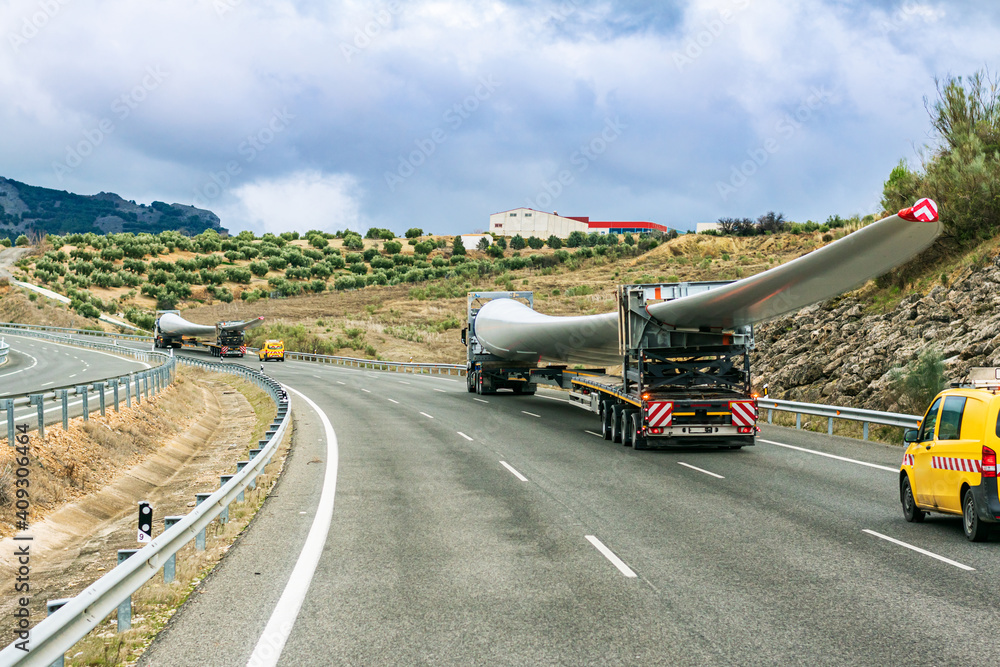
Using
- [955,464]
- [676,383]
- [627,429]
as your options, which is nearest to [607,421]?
[627,429]

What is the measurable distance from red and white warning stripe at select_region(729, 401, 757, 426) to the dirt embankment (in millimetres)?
10655

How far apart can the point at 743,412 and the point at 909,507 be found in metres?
7.70

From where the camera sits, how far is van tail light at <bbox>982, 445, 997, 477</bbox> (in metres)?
9.48

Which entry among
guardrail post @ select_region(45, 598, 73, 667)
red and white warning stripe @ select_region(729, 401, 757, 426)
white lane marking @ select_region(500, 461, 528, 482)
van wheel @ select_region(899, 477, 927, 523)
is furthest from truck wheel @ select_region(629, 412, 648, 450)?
guardrail post @ select_region(45, 598, 73, 667)

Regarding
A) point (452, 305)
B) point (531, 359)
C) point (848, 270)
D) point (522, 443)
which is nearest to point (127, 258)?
point (452, 305)

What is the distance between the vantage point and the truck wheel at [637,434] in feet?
63.8

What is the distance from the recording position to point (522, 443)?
67.8ft

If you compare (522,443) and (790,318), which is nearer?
(522,443)

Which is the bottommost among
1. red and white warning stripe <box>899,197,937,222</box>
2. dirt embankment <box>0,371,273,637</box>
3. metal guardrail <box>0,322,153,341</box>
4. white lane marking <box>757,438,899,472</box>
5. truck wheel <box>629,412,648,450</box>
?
dirt embankment <box>0,371,273,637</box>

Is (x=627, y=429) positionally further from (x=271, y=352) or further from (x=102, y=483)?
(x=271, y=352)

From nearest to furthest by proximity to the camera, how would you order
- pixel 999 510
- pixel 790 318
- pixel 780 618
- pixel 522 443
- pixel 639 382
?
pixel 780 618, pixel 999 510, pixel 639 382, pixel 522 443, pixel 790 318

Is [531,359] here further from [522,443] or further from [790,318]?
[522,443]

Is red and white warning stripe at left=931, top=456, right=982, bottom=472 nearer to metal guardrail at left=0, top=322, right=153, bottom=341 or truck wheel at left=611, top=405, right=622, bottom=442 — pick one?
truck wheel at left=611, top=405, right=622, bottom=442

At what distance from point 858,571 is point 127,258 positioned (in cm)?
13548
